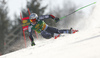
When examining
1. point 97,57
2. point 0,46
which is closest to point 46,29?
point 97,57

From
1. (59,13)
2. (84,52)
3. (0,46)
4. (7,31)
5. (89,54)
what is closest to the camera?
(89,54)

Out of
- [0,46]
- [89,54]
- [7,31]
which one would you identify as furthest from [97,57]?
[7,31]

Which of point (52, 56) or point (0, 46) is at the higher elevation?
point (52, 56)

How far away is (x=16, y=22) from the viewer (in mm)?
25016

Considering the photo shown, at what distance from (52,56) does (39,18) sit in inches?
176

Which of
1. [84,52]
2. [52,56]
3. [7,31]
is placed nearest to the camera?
[84,52]

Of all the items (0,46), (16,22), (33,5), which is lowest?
(0,46)

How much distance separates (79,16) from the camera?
3134cm

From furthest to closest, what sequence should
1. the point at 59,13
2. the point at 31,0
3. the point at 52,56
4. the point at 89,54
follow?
the point at 59,13 < the point at 31,0 < the point at 52,56 < the point at 89,54

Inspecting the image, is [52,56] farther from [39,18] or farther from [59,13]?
[59,13]

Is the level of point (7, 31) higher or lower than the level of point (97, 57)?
lower

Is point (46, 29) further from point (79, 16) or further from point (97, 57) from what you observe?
point (79, 16)

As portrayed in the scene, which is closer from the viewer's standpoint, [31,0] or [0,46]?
[0,46]

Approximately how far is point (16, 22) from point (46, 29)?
1621 centimetres
